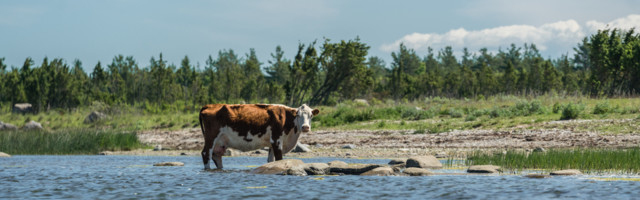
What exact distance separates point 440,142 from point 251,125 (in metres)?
12.0

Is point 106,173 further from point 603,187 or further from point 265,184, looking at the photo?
point 603,187

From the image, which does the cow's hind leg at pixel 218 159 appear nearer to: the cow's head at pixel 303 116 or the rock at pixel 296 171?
the rock at pixel 296 171

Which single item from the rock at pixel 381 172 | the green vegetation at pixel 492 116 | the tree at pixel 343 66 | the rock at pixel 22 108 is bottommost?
the rock at pixel 381 172

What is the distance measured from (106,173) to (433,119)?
64.2ft

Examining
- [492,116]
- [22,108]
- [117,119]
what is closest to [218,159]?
[492,116]

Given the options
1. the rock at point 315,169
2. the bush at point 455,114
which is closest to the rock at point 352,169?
the rock at point 315,169

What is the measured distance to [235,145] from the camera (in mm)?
14523

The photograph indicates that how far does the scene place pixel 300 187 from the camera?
463 inches

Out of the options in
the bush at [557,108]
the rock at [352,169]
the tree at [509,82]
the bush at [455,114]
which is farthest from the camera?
the tree at [509,82]

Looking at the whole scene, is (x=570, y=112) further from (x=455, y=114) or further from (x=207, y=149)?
(x=207, y=149)

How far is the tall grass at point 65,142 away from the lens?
27109 mm

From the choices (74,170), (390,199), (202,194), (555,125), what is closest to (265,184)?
(202,194)

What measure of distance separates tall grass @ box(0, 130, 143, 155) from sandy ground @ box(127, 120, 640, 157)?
3.67ft

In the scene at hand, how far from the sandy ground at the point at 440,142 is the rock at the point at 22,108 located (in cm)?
3920
